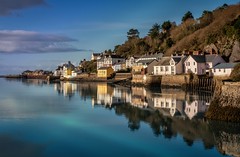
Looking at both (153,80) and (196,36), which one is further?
(196,36)

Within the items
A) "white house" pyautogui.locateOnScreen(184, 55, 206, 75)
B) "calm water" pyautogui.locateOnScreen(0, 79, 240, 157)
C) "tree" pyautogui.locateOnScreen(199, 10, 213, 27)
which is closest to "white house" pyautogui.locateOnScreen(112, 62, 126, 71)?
"tree" pyautogui.locateOnScreen(199, 10, 213, 27)

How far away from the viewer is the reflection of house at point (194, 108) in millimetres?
21544

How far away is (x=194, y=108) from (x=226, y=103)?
6396 millimetres

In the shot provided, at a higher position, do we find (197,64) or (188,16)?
(188,16)

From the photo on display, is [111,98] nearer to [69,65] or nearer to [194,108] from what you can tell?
[194,108]

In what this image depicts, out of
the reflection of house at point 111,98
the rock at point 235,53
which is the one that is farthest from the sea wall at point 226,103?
the rock at point 235,53

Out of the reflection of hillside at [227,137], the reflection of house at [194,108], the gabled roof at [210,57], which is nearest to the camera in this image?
the reflection of hillside at [227,137]

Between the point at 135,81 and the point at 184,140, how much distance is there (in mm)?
38905

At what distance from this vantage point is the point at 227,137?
15.1m

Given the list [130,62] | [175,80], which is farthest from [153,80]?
[130,62]

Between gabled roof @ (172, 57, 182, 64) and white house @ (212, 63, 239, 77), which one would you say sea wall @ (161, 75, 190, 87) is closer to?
gabled roof @ (172, 57, 182, 64)

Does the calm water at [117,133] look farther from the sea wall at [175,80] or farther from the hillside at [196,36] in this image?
the hillside at [196,36]

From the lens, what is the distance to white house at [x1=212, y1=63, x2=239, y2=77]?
116 ft

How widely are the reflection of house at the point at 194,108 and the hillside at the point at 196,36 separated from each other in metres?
15.5
